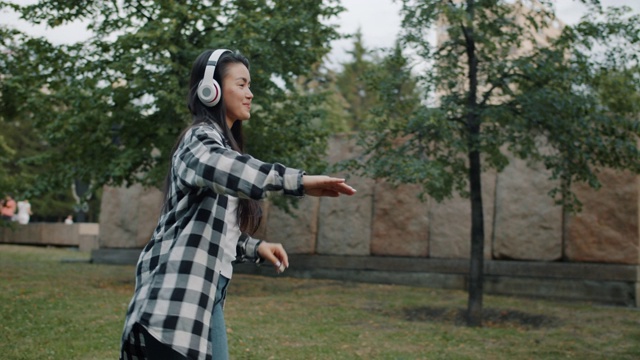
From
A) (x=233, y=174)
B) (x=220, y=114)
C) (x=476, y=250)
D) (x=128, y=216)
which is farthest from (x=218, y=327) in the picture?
(x=128, y=216)

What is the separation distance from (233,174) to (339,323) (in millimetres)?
7093

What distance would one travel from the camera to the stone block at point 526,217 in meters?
12.2

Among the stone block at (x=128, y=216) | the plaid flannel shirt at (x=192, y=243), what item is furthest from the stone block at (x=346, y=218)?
the plaid flannel shirt at (x=192, y=243)

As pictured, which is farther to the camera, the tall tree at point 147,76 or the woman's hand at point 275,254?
the tall tree at point 147,76

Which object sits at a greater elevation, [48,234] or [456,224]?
[456,224]

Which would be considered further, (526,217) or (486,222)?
(486,222)

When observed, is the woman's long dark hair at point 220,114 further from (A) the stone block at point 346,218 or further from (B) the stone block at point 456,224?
(A) the stone block at point 346,218

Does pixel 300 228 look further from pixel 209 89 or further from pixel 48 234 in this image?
pixel 48 234

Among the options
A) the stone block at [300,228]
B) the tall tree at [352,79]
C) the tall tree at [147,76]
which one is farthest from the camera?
the tall tree at [352,79]

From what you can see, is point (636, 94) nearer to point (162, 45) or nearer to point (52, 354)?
point (162, 45)

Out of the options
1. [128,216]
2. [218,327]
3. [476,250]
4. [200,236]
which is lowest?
[218,327]

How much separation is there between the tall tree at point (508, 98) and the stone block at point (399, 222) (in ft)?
11.6

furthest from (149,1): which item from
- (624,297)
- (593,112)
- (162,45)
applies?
(624,297)

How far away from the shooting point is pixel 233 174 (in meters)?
2.67
